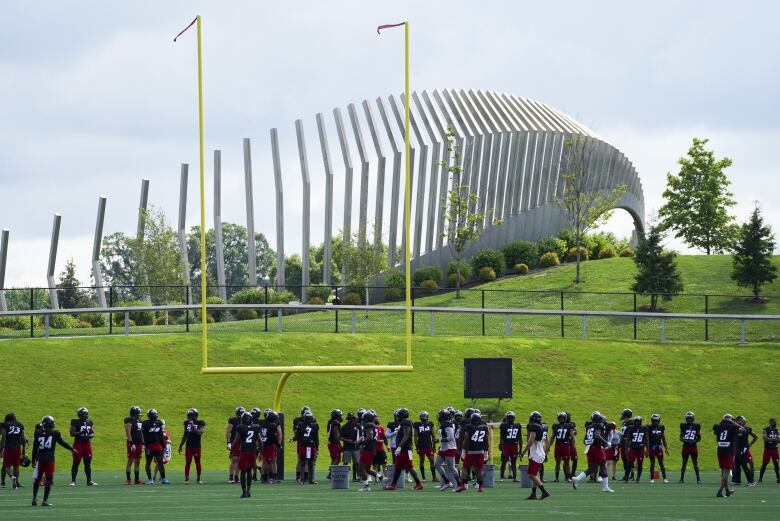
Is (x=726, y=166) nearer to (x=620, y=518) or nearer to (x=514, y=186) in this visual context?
(x=514, y=186)

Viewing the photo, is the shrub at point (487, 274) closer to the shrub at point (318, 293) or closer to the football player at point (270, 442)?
the shrub at point (318, 293)

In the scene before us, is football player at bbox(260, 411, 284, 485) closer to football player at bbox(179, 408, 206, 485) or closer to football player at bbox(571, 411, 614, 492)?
football player at bbox(179, 408, 206, 485)

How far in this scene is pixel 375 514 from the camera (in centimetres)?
1750

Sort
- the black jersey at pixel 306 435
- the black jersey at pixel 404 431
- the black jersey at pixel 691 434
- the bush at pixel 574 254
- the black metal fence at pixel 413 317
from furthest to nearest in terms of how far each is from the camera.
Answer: the bush at pixel 574 254 < the black metal fence at pixel 413 317 < the black jersey at pixel 691 434 < the black jersey at pixel 306 435 < the black jersey at pixel 404 431

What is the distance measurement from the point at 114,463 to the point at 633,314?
1728 centimetres

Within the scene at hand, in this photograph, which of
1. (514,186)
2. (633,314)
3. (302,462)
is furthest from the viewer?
(514,186)

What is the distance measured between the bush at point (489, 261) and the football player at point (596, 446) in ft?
95.9

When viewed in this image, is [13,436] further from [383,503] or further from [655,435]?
[655,435]

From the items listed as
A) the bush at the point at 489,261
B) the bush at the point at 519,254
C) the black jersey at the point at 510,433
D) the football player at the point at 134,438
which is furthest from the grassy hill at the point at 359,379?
the bush at the point at 519,254

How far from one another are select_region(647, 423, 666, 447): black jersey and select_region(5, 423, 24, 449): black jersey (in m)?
12.2

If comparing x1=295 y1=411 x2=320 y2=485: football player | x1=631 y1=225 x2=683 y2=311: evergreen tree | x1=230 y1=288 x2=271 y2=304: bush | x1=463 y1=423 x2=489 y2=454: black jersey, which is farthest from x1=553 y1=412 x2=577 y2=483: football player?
x1=631 y1=225 x2=683 y2=311: evergreen tree

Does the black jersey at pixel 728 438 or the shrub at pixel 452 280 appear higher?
the shrub at pixel 452 280

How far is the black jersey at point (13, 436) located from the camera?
72.2 ft

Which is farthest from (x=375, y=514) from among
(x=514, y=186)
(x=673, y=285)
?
(x=514, y=186)
